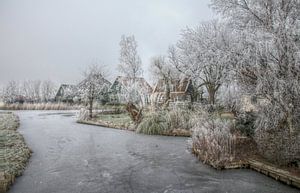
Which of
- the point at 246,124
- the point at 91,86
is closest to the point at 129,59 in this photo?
the point at 91,86

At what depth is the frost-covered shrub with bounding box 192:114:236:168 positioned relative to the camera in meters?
8.29

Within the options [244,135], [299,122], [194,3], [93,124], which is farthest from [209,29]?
[299,122]

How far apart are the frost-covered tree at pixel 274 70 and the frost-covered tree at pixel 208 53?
73 centimetres

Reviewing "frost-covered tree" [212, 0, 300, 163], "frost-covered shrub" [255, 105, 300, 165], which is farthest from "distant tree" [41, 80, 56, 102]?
"frost-covered shrub" [255, 105, 300, 165]

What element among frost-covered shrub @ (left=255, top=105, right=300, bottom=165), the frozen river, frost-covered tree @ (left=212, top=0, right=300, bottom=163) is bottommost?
the frozen river

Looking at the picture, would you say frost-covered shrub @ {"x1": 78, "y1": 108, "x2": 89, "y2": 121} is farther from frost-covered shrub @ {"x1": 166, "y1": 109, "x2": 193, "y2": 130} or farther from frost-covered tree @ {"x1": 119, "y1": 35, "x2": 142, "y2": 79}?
frost-covered tree @ {"x1": 119, "y1": 35, "x2": 142, "y2": 79}

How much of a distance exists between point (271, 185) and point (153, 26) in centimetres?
2273

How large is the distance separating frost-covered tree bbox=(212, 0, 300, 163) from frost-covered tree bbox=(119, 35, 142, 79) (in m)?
24.0

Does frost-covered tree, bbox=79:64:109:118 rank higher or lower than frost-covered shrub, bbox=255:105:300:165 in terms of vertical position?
higher

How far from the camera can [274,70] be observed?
8.02m

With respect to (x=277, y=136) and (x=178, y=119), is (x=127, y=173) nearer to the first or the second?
(x=277, y=136)

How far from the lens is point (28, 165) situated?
814 centimetres

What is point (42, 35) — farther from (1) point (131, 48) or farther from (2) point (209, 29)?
(2) point (209, 29)

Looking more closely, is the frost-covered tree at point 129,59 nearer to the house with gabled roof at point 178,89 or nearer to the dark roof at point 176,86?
the dark roof at point 176,86
